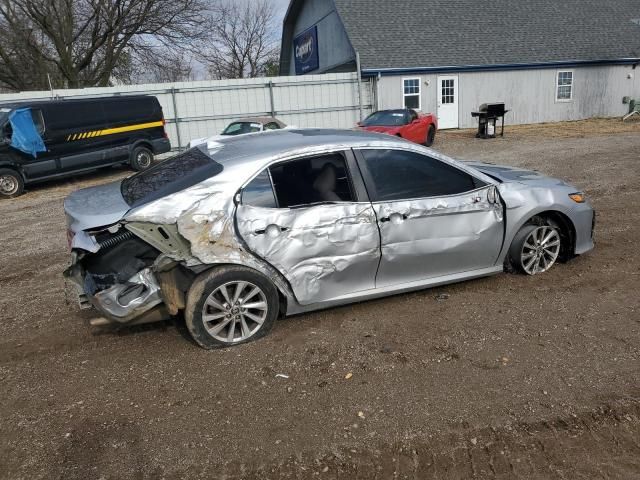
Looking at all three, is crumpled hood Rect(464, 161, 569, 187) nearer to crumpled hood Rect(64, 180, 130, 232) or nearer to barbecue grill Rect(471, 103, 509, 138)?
crumpled hood Rect(64, 180, 130, 232)

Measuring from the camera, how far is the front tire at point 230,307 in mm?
3734

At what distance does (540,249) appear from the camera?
4.91 meters

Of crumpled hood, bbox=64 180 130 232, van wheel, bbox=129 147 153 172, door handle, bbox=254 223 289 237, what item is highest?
crumpled hood, bbox=64 180 130 232

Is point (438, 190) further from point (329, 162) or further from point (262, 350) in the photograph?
point (262, 350)

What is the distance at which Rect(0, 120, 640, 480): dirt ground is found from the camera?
2.74 metres

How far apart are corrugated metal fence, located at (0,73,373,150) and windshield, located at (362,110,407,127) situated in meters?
3.57

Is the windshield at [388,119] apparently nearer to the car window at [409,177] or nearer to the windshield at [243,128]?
the windshield at [243,128]

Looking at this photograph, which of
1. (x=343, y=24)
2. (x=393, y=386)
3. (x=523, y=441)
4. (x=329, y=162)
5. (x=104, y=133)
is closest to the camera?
(x=523, y=441)

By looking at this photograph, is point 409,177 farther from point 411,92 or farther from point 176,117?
point 411,92

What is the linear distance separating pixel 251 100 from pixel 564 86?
49.8 feet

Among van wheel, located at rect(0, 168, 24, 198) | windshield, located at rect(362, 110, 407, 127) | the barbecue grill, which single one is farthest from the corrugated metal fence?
van wheel, located at rect(0, 168, 24, 198)

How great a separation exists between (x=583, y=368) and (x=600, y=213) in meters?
4.63

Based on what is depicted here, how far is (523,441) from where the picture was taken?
2807mm

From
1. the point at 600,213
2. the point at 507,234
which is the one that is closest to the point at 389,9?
the point at 600,213
